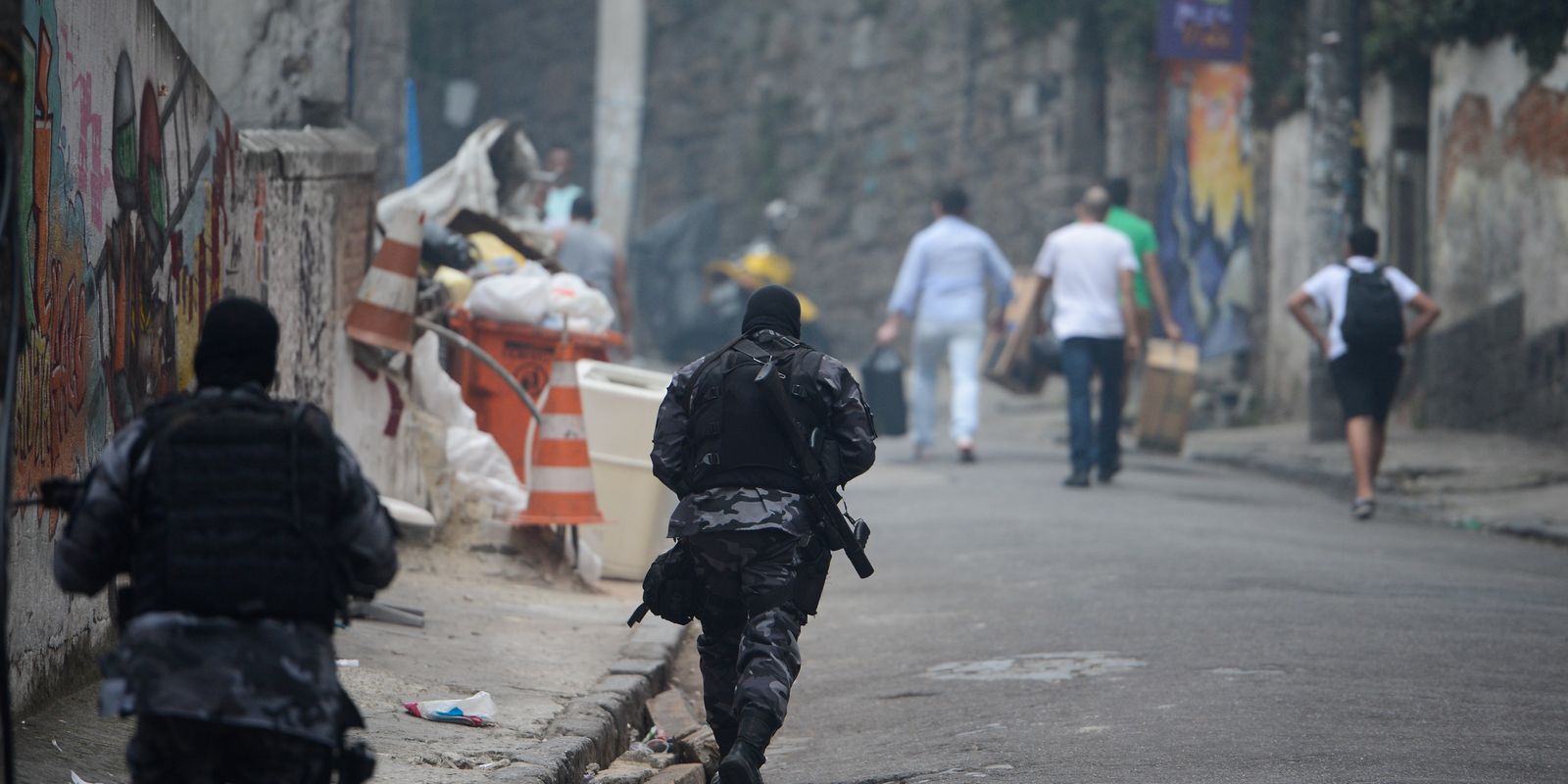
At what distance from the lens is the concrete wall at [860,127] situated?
22062 mm

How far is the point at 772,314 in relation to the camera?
5.98 metres

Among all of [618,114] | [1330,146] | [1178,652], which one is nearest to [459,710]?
[1178,652]

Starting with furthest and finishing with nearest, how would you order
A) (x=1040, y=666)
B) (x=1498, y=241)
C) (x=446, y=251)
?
(x=1498, y=241), (x=446, y=251), (x=1040, y=666)

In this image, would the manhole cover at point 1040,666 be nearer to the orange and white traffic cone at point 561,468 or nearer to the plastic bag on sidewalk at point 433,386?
the orange and white traffic cone at point 561,468

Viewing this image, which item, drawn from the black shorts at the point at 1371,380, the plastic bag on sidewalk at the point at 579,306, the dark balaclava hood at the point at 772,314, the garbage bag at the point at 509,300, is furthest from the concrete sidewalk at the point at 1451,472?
the dark balaclava hood at the point at 772,314

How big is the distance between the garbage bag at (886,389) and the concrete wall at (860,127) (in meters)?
5.58

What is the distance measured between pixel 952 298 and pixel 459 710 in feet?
30.3

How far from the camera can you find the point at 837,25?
26234mm

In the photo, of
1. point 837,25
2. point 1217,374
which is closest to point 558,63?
point 837,25

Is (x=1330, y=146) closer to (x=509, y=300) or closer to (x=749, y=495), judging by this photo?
(x=509, y=300)

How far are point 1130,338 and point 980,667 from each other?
21.5 feet

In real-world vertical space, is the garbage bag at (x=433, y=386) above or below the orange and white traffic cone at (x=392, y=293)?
below

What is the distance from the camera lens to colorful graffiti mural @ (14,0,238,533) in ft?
17.4

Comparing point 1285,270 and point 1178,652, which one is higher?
point 1285,270
